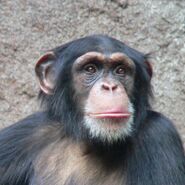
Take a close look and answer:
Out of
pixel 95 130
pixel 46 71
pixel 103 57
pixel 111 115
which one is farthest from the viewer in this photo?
pixel 46 71

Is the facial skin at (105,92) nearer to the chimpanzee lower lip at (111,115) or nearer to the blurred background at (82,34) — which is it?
the chimpanzee lower lip at (111,115)

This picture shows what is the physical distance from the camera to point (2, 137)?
6176 millimetres

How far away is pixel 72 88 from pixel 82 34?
1.65 m

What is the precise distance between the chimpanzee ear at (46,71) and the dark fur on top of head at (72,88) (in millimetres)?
67

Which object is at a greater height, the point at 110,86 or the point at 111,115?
the point at 110,86

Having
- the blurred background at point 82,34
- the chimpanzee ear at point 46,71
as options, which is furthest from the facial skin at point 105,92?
the blurred background at point 82,34

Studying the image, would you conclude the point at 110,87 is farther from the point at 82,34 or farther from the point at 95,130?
the point at 82,34

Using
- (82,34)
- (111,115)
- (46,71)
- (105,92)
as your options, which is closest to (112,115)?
(111,115)

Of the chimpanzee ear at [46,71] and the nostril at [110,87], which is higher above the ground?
the chimpanzee ear at [46,71]

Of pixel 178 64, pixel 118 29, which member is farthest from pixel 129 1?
pixel 178 64

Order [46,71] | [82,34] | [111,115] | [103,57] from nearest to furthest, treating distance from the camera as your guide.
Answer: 1. [111,115]
2. [103,57]
3. [46,71]
4. [82,34]

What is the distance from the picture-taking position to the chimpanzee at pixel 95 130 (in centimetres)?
552

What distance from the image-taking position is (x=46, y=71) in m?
6.05

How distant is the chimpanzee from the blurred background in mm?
1229
